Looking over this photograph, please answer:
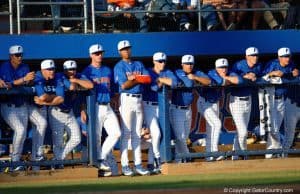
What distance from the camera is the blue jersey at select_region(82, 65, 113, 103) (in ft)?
44.5

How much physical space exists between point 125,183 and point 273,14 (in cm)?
713

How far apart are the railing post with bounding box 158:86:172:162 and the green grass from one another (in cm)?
44

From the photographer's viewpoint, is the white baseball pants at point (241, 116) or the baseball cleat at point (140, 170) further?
the white baseball pants at point (241, 116)

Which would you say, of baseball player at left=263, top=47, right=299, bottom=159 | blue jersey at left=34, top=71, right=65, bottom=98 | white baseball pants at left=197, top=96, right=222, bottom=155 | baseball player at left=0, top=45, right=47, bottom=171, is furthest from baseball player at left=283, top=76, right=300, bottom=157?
baseball player at left=0, top=45, right=47, bottom=171

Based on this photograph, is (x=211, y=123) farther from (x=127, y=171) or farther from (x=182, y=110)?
(x=127, y=171)

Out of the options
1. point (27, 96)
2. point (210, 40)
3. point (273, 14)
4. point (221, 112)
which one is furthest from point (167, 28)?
point (27, 96)

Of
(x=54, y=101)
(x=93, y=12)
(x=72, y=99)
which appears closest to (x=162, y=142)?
(x=72, y=99)

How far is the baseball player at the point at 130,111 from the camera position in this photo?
44.5 ft

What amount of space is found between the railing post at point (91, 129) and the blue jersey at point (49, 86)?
0.48m

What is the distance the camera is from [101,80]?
44.8ft

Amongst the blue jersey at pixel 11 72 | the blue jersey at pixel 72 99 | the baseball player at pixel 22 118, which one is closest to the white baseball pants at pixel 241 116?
the blue jersey at pixel 72 99

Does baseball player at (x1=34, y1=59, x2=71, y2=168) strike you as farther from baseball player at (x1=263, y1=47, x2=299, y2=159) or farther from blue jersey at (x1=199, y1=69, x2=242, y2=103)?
baseball player at (x1=263, y1=47, x2=299, y2=159)

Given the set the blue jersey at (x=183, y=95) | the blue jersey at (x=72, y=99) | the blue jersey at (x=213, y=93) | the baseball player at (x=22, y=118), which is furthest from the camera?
the blue jersey at (x=213, y=93)

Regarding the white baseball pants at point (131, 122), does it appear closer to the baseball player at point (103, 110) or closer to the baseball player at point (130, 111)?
the baseball player at point (130, 111)
